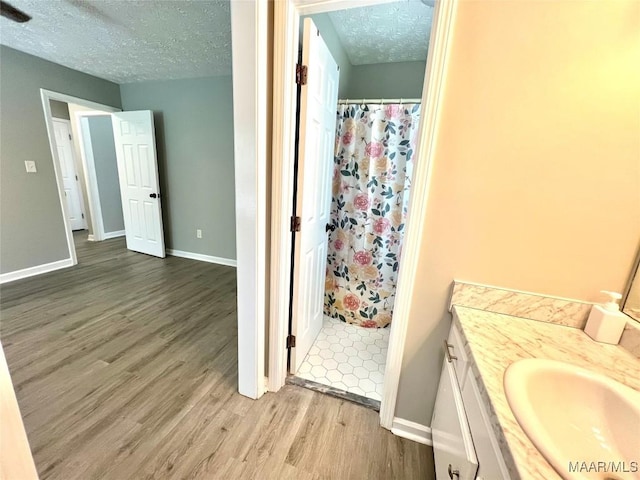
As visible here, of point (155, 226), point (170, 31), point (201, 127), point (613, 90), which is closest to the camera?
point (613, 90)

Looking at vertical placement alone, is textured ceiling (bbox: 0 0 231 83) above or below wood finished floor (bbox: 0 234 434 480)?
above

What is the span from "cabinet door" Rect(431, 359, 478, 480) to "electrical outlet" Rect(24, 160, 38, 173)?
424 centimetres

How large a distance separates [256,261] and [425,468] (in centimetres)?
123

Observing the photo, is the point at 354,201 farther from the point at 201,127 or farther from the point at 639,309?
the point at 201,127

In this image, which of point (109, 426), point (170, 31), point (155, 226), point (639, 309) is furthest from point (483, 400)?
point (155, 226)

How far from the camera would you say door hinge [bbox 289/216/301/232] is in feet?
4.59

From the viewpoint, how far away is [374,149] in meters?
2.08

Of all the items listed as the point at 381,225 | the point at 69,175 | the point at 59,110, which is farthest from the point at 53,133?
the point at 381,225

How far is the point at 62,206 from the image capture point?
3080 mm

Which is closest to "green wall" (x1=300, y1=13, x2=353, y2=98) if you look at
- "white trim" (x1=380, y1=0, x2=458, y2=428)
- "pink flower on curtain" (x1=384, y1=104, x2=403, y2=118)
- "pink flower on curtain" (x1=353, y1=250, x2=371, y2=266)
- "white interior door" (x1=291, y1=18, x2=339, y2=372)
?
"white interior door" (x1=291, y1=18, x2=339, y2=372)

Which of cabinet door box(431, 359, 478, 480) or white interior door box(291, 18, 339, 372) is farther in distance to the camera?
white interior door box(291, 18, 339, 372)

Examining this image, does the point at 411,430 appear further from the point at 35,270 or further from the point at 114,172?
the point at 114,172

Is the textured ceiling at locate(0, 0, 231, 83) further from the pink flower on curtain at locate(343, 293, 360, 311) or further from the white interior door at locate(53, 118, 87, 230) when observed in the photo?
the pink flower on curtain at locate(343, 293, 360, 311)

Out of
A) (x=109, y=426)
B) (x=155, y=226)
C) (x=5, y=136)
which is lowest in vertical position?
(x=109, y=426)
